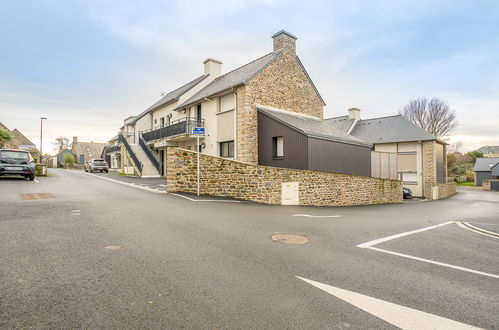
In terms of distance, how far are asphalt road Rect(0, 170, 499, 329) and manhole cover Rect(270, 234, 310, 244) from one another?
9.3 inches

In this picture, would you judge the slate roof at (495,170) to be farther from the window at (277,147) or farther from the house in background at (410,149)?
the window at (277,147)

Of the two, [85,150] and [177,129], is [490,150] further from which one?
[85,150]

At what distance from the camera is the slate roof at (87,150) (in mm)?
69250

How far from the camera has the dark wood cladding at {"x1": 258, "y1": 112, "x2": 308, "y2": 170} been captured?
1518cm

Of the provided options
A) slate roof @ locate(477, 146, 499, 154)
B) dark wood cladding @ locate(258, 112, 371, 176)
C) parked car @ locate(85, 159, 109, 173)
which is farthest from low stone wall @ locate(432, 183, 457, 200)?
slate roof @ locate(477, 146, 499, 154)

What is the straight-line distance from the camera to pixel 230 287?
3338 millimetres

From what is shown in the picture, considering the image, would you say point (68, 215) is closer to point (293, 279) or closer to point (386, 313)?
point (293, 279)

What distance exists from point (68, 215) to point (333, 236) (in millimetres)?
6965

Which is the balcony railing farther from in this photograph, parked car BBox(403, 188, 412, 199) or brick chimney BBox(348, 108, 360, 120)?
brick chimney BBox(348, 108, 360, 120)

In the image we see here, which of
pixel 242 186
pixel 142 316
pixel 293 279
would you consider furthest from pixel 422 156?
pixel 142 316

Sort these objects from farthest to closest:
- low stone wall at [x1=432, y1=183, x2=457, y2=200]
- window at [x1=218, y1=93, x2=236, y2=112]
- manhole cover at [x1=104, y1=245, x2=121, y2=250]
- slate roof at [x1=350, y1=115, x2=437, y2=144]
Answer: slate roof at [x1=350, y1=115, x2=437, y2=144], low stone wall at [x1=432, y1=183, x2=457, y2=200], window at [x1=218, y1=93, x2=236, y2=112], manhole cover at [x1=104, y1=245, x2=121, y2=250]

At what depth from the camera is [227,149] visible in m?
19.2

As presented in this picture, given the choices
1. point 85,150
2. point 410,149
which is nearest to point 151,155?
point 410,149

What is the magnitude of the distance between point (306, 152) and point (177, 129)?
40.9ft
